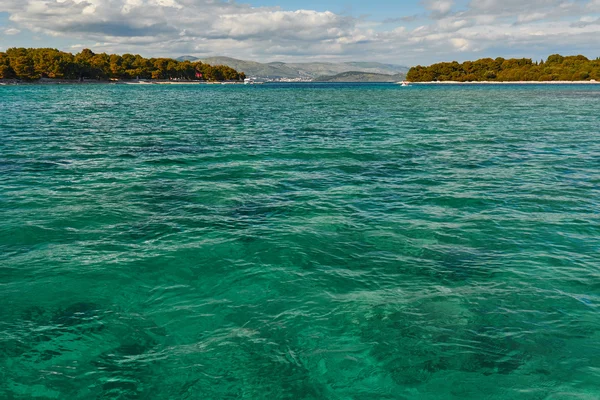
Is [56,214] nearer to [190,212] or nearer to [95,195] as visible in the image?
[95,195]

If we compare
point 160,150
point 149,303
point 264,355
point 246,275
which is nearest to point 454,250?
point 246,275

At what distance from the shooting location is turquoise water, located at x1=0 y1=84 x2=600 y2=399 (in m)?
7.97

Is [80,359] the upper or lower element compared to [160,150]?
lower

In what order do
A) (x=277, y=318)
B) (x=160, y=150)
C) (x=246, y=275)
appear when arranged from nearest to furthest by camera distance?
(x=277, y=318), (x=246, y=275), (x=160, y=150)

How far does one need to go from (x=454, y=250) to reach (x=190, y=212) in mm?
10494

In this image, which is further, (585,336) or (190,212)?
(190,212)

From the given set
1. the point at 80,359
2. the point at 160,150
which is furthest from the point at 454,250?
the point at 160,150

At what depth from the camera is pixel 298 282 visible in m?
11.8

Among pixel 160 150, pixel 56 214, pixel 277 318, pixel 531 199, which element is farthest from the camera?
pixel 160 150

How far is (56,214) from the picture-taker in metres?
17.0

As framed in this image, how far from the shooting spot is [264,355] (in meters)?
8.46

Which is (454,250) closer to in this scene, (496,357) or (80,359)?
(496,357)

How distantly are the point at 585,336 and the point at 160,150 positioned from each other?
96.7 feet

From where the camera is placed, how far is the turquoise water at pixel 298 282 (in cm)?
797
